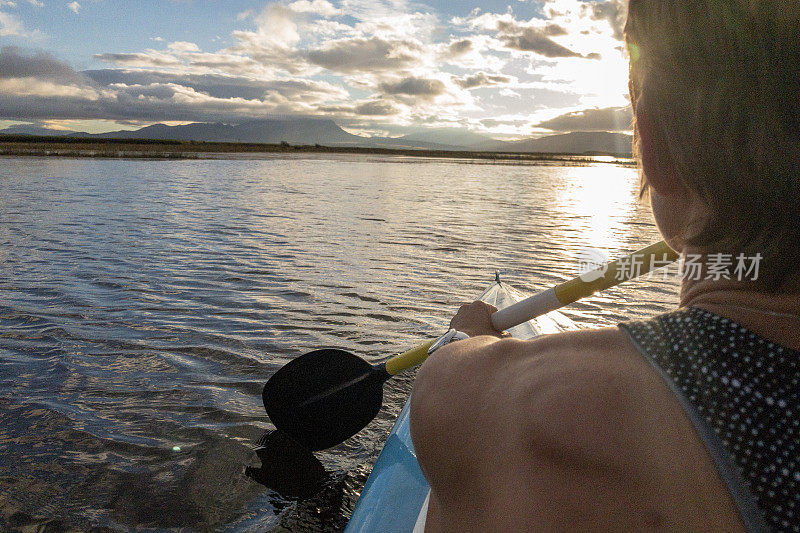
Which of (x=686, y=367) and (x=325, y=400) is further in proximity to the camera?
(x=325, y=400)

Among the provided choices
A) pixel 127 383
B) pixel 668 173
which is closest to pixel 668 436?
pixel 668 173

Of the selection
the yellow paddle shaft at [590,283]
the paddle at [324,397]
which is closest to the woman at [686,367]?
the yellow paddle shaft at [590,283]

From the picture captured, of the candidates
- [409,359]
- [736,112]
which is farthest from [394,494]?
[736,112]

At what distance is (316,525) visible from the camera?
11.0 feet

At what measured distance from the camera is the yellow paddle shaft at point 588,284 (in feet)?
6.68

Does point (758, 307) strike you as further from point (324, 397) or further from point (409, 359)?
point (324, 397)

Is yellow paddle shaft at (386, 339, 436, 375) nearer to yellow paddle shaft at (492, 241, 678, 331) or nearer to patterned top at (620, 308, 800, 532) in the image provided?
yellow paddle shaft at (492, 241, 678, 331)

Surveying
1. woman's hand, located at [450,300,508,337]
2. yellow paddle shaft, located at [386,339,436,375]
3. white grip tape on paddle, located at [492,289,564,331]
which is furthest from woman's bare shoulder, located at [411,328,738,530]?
yellow paddle shaft, located at [386,339,436,375]

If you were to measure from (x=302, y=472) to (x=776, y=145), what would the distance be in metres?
3.56

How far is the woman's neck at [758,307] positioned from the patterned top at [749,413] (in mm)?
20

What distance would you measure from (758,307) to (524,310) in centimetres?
135

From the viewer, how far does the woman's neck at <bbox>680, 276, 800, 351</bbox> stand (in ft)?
2.78

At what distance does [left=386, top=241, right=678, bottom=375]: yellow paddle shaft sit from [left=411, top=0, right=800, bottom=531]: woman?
1.04 m

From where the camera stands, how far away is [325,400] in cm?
400
